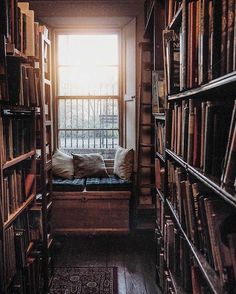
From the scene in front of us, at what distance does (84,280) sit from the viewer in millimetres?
3113

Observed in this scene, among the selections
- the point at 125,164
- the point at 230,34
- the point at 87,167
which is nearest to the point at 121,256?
the point at 125,164

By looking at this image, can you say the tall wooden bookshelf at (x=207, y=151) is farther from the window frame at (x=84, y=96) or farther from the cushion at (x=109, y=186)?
the window frame at (x=84, y=96)

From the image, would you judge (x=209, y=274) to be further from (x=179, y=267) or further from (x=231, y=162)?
(x=179, y=267)

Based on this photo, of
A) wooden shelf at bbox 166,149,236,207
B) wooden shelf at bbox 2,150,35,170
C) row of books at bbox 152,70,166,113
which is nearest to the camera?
wooden shelf at bbox 166,149,236,207

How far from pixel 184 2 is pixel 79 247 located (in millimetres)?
2952

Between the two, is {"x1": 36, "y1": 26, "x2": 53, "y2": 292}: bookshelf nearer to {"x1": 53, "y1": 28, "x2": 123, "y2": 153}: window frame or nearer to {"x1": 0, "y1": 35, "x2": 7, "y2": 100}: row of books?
{"x1": 0, "y1": 35, "x2": 7, "y2": 100}: row of books

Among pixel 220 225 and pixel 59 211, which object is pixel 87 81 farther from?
pixel 220 225

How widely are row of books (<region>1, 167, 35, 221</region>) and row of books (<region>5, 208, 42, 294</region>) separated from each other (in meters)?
0.12

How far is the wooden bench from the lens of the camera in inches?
166

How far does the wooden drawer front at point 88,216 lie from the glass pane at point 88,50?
2010 millimetres

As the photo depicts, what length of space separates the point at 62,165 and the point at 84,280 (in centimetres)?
181

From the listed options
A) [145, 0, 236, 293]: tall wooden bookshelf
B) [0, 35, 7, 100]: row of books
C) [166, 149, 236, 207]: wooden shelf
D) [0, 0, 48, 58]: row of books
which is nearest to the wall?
[0, 0, 48, 58]: row of books

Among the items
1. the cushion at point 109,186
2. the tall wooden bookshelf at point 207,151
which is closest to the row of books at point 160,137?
the tall wooden bookshelf at point 207,151

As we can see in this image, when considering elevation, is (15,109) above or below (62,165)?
above
